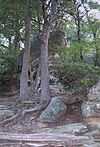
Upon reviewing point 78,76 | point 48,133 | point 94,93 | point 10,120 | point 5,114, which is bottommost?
point 48,133

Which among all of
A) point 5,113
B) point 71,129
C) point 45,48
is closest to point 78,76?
point 45,48

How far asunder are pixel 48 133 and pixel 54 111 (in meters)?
1.57

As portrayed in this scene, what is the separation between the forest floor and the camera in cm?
647

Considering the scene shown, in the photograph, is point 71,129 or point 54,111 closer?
point 71,129

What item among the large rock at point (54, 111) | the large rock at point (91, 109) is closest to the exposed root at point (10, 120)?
the large rock at point (54, 111)

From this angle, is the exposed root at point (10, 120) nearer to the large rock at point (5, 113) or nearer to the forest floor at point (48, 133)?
the forest floor at point (48, 133)

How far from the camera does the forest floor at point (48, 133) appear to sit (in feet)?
21.2

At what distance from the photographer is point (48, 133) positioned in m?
7.34

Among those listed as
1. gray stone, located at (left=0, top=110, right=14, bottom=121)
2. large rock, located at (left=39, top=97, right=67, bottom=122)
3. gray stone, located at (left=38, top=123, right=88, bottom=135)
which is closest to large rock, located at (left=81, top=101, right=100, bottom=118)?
gray stone, located at (left=38, top=123, right=88, bottom=135)

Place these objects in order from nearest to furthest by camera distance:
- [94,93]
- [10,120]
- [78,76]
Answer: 1. [10,120]
2. [94,93]
3. [78,76]

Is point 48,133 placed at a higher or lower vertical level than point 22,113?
lower

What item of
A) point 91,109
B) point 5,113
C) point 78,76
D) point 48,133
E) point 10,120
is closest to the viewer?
point 48,133

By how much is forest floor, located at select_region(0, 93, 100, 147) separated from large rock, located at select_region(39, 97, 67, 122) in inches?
7.4

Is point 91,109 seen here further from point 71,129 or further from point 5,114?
point 5,114
